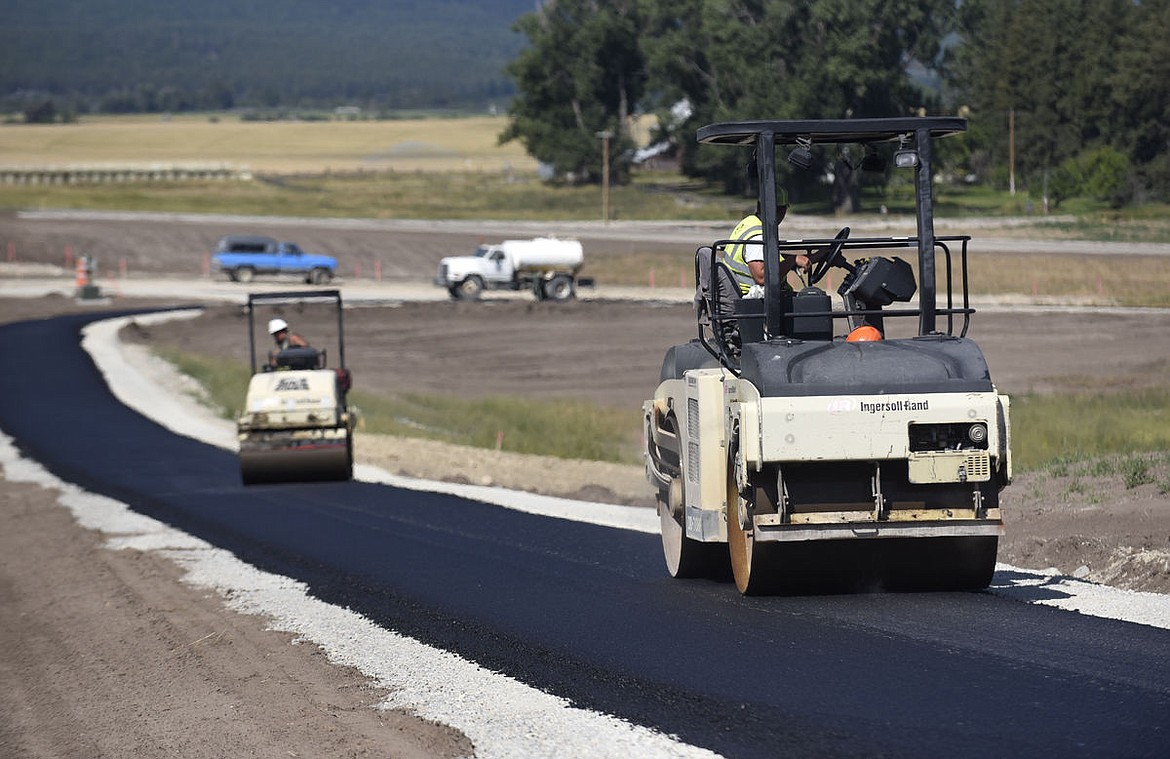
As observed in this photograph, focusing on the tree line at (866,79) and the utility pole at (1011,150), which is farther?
the utility pole at (1011,150)

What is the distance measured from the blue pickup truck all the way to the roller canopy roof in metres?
57.9

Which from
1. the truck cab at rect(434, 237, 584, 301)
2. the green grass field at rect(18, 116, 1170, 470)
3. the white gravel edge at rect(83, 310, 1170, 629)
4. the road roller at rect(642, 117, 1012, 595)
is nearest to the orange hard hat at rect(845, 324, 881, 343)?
the road roller at rect(642, 117, 1012, 595)

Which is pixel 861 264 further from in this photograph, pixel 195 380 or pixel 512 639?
pixel 195 380

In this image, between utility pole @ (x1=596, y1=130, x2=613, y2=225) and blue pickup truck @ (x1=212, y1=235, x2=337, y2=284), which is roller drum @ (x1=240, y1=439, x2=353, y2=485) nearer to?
blue pickup truck @ (x1=212, y1=235, x2=337, y2=284)

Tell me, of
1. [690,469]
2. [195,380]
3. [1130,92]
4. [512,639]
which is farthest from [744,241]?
[1130,92]

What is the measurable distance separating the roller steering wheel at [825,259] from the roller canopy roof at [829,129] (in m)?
0.63

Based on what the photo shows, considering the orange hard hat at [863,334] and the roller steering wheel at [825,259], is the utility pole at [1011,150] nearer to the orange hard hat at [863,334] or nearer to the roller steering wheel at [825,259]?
the roller steering wheel at [825,259]

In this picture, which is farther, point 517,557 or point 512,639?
point 517,557

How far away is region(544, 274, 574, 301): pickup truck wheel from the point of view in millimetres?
60500

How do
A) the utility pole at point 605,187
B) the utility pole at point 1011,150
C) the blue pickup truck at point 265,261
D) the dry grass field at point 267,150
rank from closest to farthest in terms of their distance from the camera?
the blue pickup truck at point 265,261 → the utility pole at point 605,187 → the utility pole at point 1011,150 → the dry grass field at point 267,150

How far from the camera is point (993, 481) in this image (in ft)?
29.9

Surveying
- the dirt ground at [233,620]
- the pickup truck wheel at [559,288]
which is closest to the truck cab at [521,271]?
the pickup truck wheel at [559,288]

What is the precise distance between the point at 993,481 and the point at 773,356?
4.74 feet

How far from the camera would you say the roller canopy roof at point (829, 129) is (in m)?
9.64
